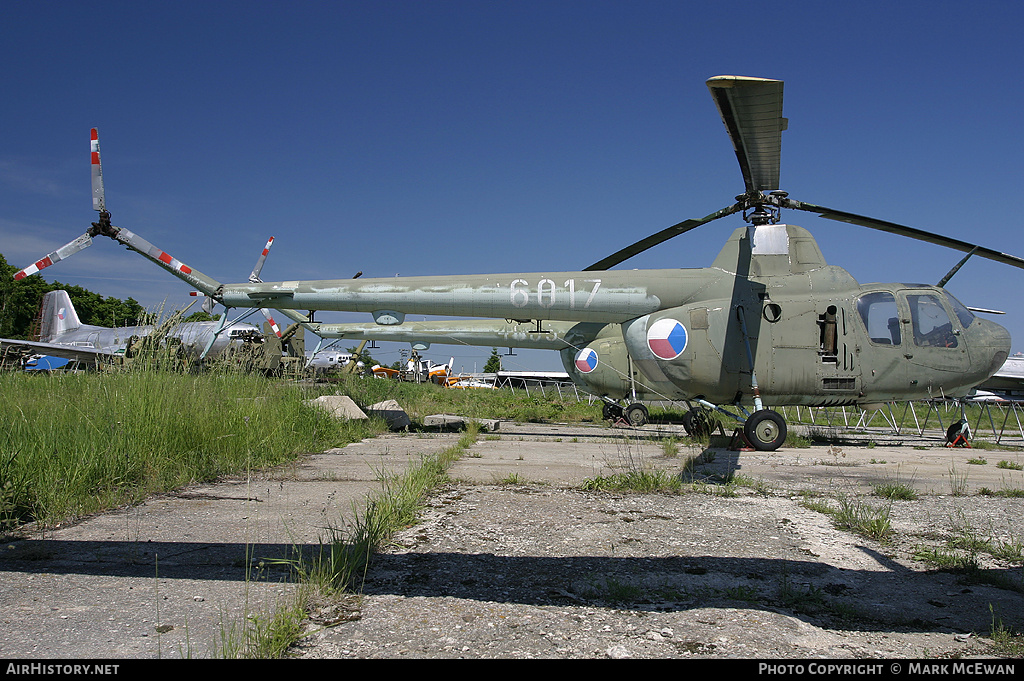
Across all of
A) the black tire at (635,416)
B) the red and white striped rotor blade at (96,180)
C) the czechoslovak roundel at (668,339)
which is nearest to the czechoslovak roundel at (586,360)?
the black tire at (635,416)

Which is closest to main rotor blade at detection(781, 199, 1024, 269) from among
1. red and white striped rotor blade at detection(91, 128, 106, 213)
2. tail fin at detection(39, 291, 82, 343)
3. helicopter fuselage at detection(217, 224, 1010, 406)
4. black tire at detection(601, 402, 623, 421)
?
helicopter fuselage at detection(217, 224, 1010, 406)

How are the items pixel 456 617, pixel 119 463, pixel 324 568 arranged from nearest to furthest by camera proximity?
pixel 456 617 < pixel 324 568 < pixel 119 463

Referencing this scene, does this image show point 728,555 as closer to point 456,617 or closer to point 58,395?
point 456,617

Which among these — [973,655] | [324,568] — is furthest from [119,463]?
[973,655]

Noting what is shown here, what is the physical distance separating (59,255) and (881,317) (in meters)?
14.3

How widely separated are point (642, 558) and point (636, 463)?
3508 mm

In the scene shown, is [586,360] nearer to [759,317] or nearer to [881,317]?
[759,317]

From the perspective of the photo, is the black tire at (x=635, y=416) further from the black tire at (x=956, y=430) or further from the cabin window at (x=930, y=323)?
the cabin window at (x=930, y=323)

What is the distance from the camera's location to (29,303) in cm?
3888

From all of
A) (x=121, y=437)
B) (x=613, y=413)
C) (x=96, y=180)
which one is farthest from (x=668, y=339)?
(x=96, y=180)

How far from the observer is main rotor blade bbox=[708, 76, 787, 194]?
477 centimetres

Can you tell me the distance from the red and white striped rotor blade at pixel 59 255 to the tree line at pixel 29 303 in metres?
14.7

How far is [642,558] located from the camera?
2.77 meters

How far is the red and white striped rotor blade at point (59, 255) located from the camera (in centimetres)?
1073
